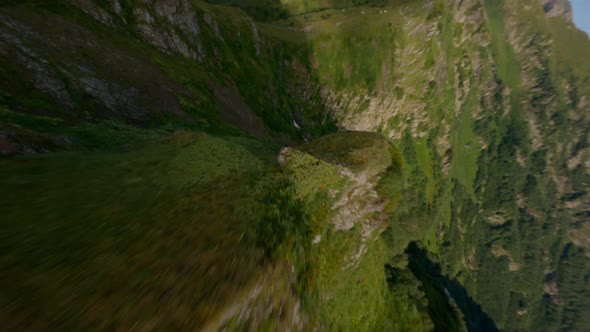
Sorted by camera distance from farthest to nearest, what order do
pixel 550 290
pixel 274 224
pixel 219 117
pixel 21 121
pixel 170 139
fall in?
pixel 550 290 < pixel 219 117 < pixel 170 139 < pixel 21 121 < pixel 274 224

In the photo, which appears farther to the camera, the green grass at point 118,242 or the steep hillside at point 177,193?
the steep hillside at point 177,193

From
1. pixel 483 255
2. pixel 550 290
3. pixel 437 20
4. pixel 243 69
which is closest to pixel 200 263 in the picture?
pixel 243 69

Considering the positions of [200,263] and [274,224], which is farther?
[274,224]

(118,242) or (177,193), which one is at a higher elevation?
(177,193)

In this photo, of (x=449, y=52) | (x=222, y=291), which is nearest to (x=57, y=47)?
(x=222, y=291)

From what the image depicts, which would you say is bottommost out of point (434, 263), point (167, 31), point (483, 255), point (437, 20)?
point (434, 263)

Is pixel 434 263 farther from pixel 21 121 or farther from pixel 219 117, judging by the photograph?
pixel 21 121

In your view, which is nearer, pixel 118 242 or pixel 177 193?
pixel 118 242

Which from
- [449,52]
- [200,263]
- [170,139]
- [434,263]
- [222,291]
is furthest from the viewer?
[449,52]

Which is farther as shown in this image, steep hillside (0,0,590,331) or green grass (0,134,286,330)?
steep hillside (0,0,590,331)

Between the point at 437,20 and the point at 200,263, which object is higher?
the point at 437,20
